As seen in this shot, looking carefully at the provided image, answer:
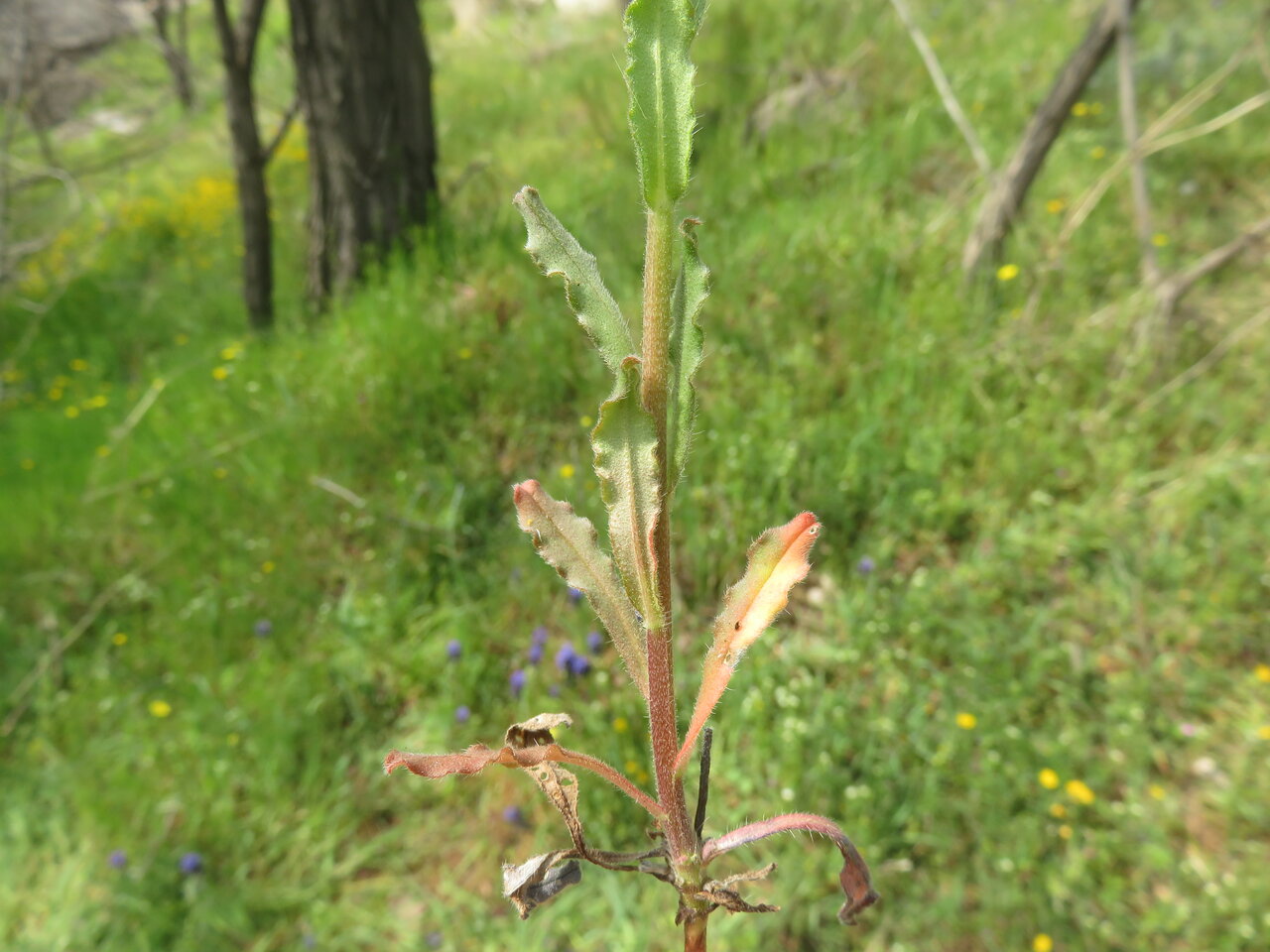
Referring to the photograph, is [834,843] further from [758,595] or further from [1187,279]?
[1187,279]

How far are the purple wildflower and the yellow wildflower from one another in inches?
83.8

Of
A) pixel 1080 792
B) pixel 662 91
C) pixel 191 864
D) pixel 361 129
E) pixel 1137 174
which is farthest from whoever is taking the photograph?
pixel 361 129

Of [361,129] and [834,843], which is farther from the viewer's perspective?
[361,129]

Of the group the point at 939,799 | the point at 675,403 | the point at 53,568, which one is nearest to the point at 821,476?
the point at 939,799

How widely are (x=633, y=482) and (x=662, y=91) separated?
0.59ft

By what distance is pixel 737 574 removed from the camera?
2.14m

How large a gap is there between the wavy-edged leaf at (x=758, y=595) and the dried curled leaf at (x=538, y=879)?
11cm

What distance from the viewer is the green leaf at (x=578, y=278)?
352 mm

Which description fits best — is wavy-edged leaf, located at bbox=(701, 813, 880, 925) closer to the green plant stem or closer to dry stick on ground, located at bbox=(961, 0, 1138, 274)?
the green plant stem

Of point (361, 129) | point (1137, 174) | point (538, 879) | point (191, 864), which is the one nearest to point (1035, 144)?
point (1137, 174)

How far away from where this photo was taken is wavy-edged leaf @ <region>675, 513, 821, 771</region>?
0.38 meters

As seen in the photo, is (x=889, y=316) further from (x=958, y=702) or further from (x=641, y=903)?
(x=641, y=903)

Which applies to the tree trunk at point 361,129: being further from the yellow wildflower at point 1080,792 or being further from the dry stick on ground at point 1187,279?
the yellow wildflower at point 1080,792

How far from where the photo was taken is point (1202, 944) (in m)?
1.52
